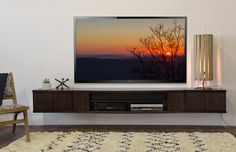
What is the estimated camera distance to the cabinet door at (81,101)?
171 inches

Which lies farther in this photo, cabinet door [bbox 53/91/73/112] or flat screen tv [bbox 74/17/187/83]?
flat screen tv [bbox 74/17/187/83]

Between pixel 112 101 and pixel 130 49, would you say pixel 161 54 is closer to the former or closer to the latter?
pixel 130 49

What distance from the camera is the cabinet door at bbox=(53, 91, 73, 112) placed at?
4344mm

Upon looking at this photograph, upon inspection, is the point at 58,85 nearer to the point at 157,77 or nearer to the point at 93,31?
the point at 93,31

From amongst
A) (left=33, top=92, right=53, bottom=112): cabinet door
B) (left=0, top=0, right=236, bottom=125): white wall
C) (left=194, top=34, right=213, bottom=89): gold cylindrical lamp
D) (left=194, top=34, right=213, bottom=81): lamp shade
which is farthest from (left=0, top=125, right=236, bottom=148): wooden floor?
(left=194, top=34, right=213, bottom=81): lamp shade

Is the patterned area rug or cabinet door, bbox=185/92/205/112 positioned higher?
cabinet door, bbox=185/92/205/112

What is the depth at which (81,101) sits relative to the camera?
4344 millimetres

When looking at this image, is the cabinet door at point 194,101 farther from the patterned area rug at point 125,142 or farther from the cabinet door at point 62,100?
the cabinet door at point 62,100

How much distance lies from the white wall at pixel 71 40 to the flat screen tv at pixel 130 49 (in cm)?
10

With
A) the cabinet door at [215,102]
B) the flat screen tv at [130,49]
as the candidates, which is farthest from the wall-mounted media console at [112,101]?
the flat screen tv at [130,49]

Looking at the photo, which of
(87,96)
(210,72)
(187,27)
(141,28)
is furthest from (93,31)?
(210,72)

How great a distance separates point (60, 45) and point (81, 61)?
1.31 ft

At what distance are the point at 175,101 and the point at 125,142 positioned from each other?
1.08 metres

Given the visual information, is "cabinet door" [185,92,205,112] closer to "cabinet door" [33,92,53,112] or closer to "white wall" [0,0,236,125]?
"white wall" [0,0,236,125]
